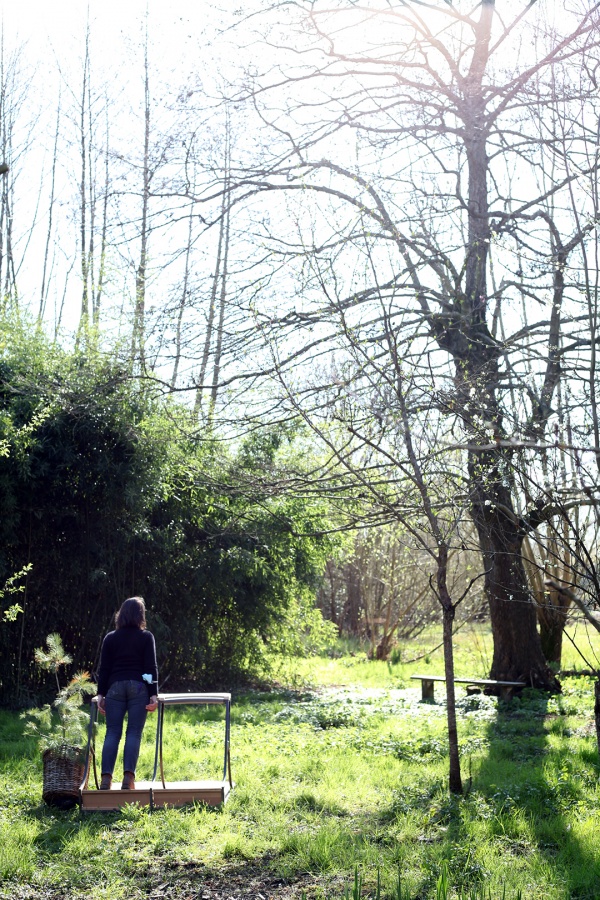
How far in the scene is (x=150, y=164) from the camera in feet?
28.1

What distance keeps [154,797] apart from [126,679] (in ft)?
2.69

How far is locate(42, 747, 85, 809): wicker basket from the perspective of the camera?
5.31m

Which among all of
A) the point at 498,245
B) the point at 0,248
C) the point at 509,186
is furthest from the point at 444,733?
the point at 0,248

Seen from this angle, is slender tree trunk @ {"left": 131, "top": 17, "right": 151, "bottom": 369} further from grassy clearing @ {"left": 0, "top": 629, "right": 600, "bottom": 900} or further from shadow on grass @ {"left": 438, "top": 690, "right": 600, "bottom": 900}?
shadow on grass @ {"left": 438, "top": 690, "right": 600, "bottom": 900}

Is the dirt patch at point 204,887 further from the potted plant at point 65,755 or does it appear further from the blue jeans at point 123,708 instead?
the blue jeans at point 123,708

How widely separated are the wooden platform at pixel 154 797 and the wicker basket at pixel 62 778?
0.32 feet

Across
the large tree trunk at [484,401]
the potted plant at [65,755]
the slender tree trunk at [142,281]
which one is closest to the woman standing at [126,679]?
the potted plant at [65,755]

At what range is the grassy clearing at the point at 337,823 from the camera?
12.9 ft

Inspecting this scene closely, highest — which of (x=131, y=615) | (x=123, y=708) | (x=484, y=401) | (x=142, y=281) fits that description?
(x=142, y=281)

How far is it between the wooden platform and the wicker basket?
0.10 m

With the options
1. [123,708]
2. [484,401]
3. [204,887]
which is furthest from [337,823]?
[484,401]

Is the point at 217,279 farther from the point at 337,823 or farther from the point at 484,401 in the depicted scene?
the point at 337,823

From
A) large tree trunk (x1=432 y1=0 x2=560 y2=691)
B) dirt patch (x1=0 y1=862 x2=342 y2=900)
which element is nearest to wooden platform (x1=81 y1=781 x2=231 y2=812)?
dirt patch (x1=0 y1=862 x2=342 y2=900)

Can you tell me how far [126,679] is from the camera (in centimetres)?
574
